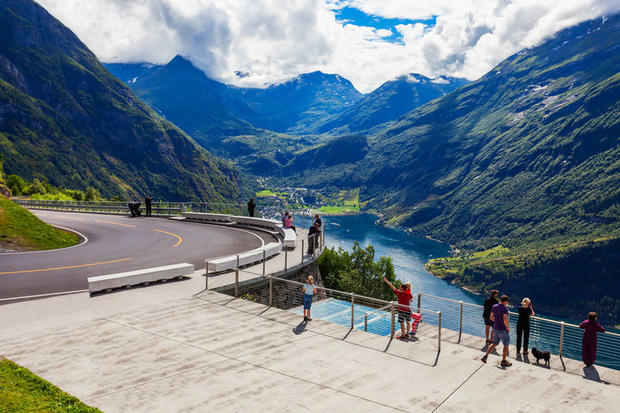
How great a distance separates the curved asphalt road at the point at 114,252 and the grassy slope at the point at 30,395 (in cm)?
859

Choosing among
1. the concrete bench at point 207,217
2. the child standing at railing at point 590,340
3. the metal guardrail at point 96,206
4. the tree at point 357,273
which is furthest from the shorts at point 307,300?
the tree at point 357,273

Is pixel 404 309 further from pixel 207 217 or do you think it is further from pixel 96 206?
pixel 96 206

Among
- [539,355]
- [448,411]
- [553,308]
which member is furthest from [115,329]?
[553,308]

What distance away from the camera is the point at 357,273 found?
64188 millimetres

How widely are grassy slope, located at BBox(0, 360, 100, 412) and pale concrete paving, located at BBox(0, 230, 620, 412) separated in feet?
1.39

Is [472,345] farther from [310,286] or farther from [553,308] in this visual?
[553,308]

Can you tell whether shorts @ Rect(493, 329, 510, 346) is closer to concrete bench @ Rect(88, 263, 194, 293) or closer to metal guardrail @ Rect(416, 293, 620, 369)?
metal guardrail @ Rect(416, 293, 620, 369)

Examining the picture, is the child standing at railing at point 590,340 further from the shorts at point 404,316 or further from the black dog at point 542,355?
the shorts at point 404,316

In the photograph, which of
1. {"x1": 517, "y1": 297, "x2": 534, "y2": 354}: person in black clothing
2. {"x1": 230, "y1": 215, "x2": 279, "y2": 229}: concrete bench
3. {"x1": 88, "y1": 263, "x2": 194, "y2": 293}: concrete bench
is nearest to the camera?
{"x1": 517, "y1": 297, "x2": 534, "y2": 354}: person in black clothing

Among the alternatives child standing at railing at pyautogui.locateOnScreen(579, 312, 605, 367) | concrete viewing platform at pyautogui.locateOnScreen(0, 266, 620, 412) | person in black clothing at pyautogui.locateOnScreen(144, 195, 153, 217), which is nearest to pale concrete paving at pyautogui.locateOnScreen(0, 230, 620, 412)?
concrete viewing platform at pyautogui.locateOnScreen(0, 266, 620, 412)

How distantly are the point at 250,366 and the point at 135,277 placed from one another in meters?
9.72

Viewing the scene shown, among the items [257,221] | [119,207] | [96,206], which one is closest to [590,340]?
[257,221]

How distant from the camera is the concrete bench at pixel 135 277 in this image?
59.9 feet

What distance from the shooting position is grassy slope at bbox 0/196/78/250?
88.3ft
